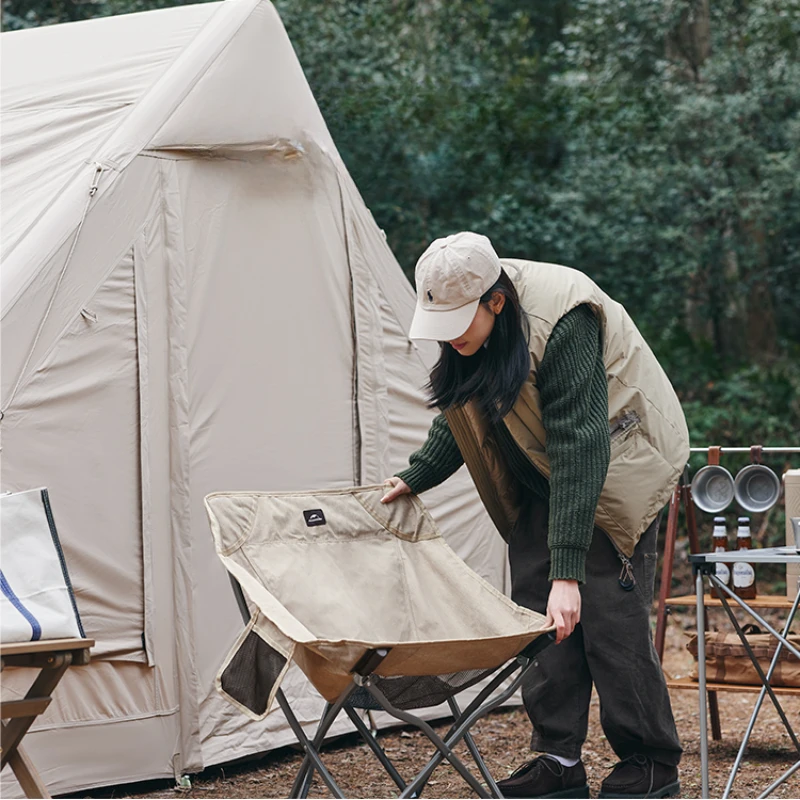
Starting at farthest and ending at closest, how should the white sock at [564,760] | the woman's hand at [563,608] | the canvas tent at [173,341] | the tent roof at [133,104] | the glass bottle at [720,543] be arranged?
the glass bottle at [720,543] → the tent roof at [133,104] → the canvas tent at [173,341] → the white sock at [564,760] → the woman's hand at [563,608]

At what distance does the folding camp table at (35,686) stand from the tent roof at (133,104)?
1360mm

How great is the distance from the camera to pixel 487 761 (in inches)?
159

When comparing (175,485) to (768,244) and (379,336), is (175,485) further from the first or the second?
(768,244)

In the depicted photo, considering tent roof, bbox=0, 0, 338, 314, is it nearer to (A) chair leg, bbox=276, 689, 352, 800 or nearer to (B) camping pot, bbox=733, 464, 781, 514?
(A) chair leg, bbox=276, 689, 352, 800

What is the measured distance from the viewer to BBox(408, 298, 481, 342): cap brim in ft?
8.88

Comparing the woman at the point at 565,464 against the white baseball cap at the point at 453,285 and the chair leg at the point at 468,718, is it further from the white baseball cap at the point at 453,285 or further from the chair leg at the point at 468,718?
the chair leg at the point at 468,718

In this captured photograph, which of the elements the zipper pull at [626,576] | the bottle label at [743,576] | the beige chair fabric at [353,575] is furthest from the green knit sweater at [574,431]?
the bottle label at [743,576]

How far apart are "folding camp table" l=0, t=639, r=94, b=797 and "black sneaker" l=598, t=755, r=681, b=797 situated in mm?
1512

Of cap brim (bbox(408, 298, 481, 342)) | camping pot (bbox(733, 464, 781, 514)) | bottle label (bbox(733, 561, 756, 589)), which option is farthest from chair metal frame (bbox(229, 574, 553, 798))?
camping pot (bbox(733, 464, 781, 514))

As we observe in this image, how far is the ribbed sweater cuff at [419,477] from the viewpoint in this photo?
3.15 meters

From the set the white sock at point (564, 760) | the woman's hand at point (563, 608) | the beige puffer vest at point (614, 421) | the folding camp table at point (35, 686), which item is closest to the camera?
the folding camp table at point (35, 686)

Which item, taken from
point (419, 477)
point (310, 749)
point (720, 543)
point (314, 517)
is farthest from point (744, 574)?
point (310, 749)

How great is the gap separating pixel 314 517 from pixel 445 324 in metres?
0.64

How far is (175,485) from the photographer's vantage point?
12.1 ft
